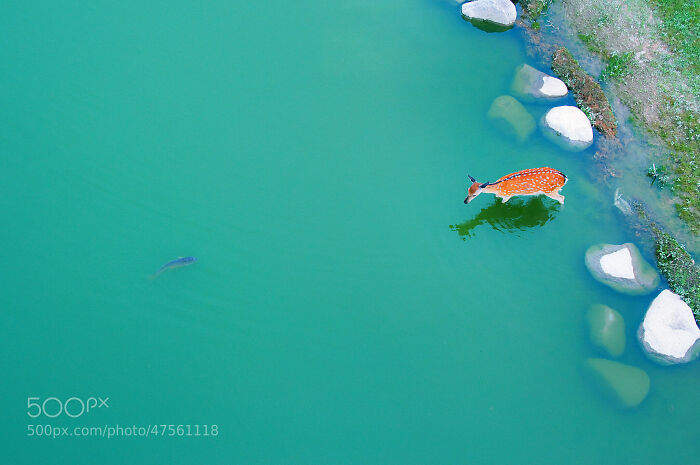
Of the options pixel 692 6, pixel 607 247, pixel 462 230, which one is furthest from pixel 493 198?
pixel 692 6

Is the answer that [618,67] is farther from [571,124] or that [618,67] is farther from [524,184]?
[524,184]

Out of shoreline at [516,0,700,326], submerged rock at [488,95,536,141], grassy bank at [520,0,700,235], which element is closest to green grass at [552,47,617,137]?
shoreline at [516,0,700,326]

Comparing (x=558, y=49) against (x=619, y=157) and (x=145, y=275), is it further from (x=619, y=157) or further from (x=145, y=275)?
(x=145, y=275)

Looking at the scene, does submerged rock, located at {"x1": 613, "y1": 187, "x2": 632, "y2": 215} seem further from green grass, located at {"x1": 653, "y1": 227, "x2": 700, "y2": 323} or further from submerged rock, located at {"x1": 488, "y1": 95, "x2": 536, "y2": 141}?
submerged rock, located at {"x1": 488, "y1": 95, "x2": 536, "y2": 141}

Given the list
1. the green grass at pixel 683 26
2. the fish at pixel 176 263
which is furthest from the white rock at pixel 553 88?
the fish at pixel 176 263

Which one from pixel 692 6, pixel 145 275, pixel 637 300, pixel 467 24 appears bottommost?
→ pixel 145 275

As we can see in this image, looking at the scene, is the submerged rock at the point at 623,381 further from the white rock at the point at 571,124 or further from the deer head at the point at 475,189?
the white rock at the point at 571,124
